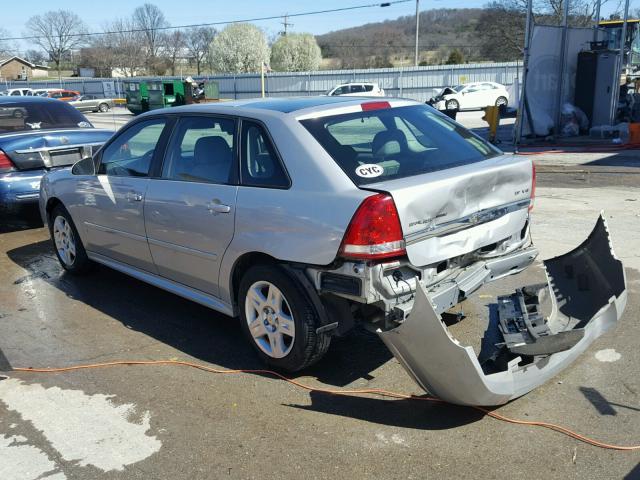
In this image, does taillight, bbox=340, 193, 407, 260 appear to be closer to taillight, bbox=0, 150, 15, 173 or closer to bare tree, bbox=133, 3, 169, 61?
taillight, bbox=0, 150, 15, 173

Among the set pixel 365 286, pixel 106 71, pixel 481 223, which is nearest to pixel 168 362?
pixel 365 286

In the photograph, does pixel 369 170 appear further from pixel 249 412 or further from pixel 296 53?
pixel 296 53

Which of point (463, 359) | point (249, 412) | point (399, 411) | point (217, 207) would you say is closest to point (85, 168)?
point (217, 207)

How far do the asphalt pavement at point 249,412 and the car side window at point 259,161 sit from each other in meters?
1.27

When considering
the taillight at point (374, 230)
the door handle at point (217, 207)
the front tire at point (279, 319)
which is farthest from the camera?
the door handle at point (217, 207)

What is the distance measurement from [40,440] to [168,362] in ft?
3.51

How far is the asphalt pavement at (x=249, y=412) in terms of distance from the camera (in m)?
3.07

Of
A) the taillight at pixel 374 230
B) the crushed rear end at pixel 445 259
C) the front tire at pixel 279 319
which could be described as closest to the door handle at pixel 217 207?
the front tire at pixel 279 319

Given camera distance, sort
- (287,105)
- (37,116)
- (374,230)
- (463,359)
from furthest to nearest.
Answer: (37,116), (287,105), (374,230), (463,359)

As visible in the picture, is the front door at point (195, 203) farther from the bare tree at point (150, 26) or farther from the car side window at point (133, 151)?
the bare tree at point (150, 26)

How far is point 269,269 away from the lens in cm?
383

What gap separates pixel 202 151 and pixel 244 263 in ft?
3.09

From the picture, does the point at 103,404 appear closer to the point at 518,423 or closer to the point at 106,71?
the point at 518,423

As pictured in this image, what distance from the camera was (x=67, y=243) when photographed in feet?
20.5
